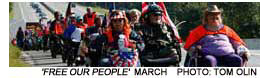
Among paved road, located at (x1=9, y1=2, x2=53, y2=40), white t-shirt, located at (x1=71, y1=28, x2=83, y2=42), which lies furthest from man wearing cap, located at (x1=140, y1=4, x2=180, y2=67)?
paved road, located at (x1=9, y1=2, x2=53, y2=40)

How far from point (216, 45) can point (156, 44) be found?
1128 millimetres

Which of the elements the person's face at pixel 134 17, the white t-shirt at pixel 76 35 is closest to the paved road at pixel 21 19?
the white t-shirt at pixel 76 35

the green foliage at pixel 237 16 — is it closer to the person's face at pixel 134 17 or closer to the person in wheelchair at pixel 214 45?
the person's face at pixel 134 17

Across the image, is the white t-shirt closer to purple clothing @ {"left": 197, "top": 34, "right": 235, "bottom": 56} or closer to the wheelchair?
Answer: the wheelchair

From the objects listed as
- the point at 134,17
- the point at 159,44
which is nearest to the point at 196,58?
the point at 159,44

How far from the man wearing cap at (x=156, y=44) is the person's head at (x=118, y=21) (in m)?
0.56

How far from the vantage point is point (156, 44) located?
10.4m

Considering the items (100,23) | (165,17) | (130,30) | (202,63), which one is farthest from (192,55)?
(100,23)

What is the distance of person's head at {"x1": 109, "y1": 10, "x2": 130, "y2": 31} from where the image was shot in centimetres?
997

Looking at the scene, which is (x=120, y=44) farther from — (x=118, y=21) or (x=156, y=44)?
(x=156, y=44)

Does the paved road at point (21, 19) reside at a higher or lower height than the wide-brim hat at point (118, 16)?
lower

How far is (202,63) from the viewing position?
9.67 m

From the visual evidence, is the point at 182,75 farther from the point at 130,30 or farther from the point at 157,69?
the point at 130,30

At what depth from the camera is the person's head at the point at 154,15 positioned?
10.5m
